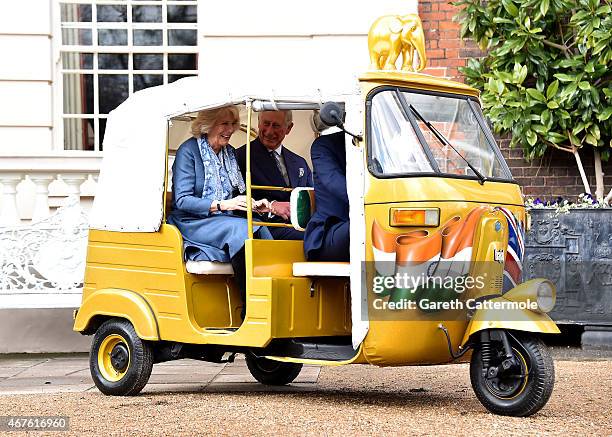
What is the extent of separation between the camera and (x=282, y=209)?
26.4ft

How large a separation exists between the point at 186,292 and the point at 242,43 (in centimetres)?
446

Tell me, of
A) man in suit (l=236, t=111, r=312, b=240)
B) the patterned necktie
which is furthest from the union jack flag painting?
the patterned necktie

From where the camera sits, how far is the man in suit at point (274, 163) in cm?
827

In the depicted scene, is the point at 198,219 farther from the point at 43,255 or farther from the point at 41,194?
the point at 41,194

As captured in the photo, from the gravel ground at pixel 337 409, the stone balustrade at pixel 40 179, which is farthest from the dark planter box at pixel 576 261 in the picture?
the stone balustrade at pixel 40 179

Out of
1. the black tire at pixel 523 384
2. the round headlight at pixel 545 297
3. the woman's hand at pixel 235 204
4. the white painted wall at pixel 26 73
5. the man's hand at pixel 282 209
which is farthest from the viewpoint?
the white painted wall at pixel 26 73

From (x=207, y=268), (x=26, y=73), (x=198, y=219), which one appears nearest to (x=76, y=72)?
(x=26, y=73)

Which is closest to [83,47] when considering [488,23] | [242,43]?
[242,43]

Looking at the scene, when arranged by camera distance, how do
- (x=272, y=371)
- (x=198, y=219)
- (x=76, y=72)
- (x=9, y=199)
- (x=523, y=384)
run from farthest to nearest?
(x=76, y=72)
(x=9, y=199)
(x=272, y=371)
(x=198, y=219)
(x=523, y=384)

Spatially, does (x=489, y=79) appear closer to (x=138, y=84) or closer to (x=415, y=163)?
(x=138, y=84)

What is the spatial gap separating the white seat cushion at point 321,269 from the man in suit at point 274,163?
22.9 inches

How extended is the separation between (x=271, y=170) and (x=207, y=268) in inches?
37.1

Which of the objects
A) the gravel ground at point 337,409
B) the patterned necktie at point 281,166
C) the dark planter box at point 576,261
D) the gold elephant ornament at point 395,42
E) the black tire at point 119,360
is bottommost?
the gravel ground at point 337,409

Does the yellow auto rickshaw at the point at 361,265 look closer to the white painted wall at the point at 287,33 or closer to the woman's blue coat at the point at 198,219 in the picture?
the woman's blue coat at the point at 198,219
